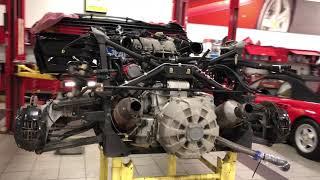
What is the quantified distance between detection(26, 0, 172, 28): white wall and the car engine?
5307mm

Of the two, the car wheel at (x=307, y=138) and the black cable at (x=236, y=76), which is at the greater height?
the black cable at (x=236, y=76)

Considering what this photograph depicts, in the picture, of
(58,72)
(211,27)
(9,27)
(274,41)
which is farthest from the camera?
(274,41)

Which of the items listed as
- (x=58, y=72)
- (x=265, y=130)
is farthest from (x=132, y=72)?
(x=58, y=72)

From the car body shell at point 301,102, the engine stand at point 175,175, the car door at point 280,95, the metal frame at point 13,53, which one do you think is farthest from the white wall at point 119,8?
the engine stand at point 175,175

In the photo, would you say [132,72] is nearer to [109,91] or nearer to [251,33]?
[109,91]

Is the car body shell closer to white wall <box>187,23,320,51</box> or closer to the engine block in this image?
the engine block

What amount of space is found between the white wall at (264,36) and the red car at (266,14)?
139 millimetres

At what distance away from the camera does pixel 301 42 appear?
10.9 metres

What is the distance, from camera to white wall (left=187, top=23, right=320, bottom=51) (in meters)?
9.65

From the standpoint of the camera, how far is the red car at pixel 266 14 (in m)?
9.79

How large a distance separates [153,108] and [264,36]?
8.60m

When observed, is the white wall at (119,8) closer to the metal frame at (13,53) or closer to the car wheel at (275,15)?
the metal frame at (13,53)

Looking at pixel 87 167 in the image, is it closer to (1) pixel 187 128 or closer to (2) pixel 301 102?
(1) pixel 187 128

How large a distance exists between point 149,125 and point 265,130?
43.4 inches
